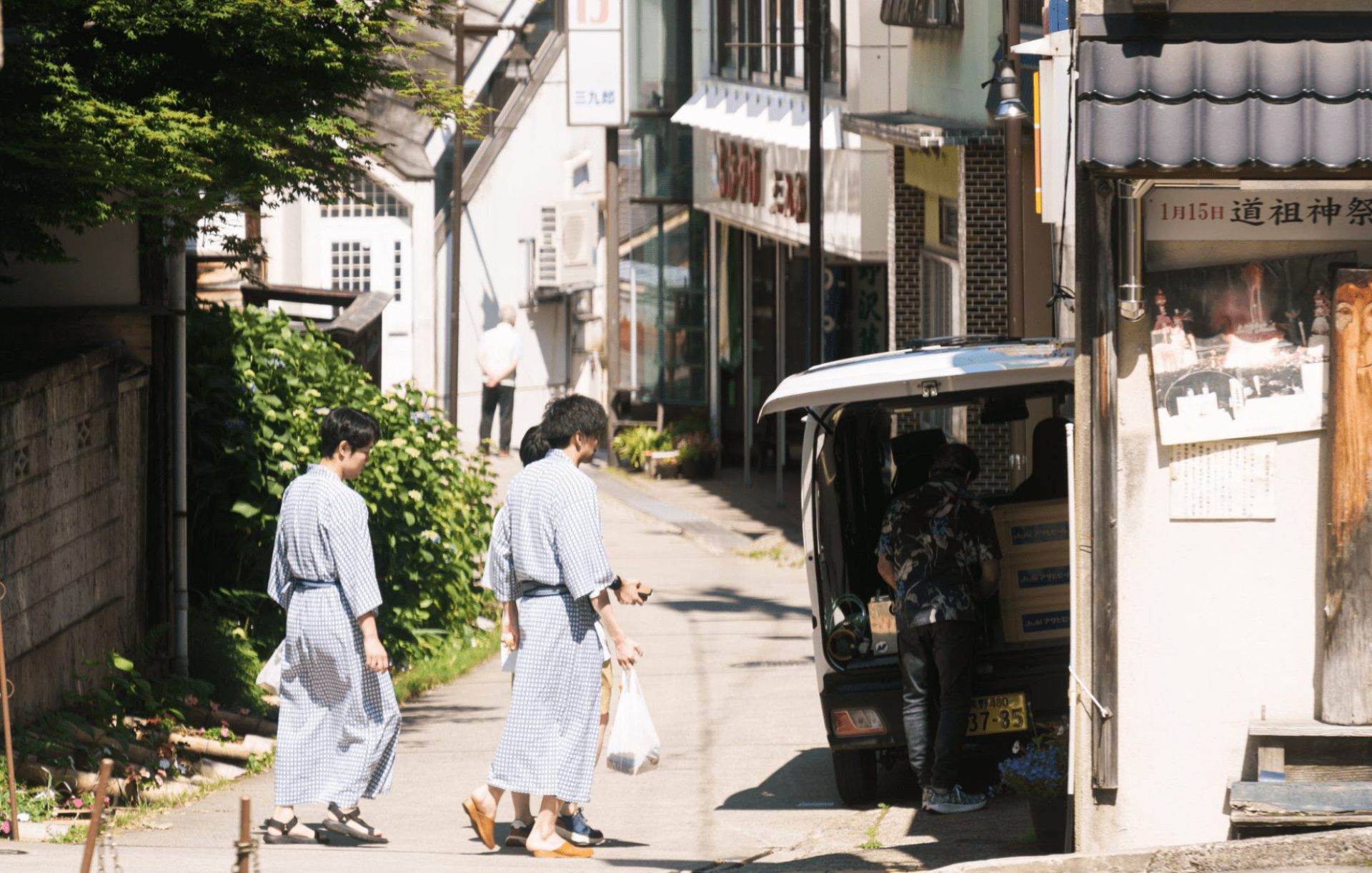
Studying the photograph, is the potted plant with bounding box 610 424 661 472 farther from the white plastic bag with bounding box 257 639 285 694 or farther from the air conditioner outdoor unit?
the white plastic bag with bounding box 257 639 285 694

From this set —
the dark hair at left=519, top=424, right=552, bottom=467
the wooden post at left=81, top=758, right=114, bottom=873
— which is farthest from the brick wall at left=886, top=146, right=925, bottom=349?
the wooden post at left=81, top=758, right=114, bottom=873

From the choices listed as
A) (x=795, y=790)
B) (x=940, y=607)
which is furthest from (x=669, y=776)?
(x=940, y=607)

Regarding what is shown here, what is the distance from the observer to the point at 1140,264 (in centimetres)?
638

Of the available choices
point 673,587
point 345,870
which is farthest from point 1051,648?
point 673,587

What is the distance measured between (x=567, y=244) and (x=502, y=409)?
378cm

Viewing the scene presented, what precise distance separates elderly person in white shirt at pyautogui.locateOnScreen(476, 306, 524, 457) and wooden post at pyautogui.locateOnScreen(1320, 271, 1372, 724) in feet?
70.6

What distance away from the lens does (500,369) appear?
1078 inches

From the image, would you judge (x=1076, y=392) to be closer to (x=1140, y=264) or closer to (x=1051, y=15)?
(x=1140, y=264)

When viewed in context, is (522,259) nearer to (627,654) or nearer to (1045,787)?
(627,654)

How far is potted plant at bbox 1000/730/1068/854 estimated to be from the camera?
7.59 m

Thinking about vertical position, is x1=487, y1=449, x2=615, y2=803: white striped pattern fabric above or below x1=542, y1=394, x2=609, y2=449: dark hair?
below

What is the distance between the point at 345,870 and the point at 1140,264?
3.47 m

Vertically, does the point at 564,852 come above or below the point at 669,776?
above

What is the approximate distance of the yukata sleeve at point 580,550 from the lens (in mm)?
7949
